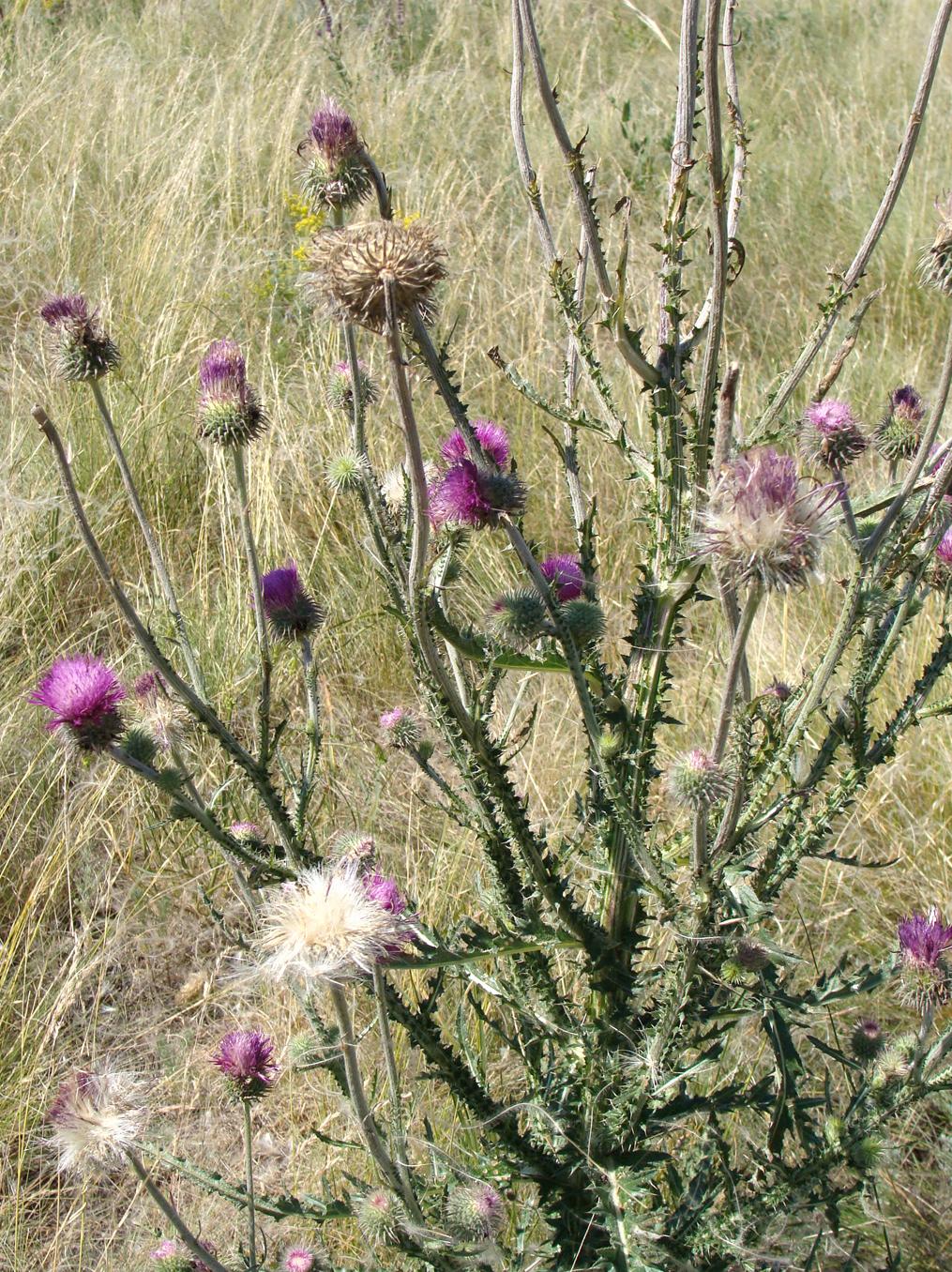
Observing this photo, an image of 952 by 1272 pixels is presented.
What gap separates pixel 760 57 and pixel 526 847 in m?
7.41

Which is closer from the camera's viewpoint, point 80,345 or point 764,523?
point 764,523

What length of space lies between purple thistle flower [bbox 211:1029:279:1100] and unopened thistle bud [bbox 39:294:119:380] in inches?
36.7

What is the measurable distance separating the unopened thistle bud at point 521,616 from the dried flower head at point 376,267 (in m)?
0.43

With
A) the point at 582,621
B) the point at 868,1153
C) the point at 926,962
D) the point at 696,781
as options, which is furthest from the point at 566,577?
the point at 868,1153

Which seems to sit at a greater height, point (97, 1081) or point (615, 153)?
point (615, 153)

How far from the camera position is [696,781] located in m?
1.23

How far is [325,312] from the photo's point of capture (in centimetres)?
101

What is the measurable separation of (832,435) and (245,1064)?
108 centimetres

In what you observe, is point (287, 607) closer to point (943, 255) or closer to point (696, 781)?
point (696, 781)

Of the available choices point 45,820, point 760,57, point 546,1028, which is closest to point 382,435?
point 45,820

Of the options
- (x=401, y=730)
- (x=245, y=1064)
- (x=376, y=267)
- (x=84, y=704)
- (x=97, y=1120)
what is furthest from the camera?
(x=401, y=730)

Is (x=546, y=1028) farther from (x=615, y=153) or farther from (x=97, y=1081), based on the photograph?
(x=615, y=153)

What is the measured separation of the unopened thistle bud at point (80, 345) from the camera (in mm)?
1571

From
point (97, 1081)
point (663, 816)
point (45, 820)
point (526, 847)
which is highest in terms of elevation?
point (526, 847)
